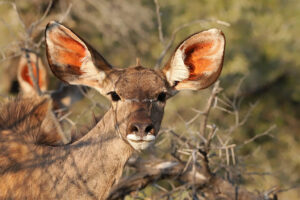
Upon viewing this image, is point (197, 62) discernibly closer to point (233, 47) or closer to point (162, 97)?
point (162, 97)

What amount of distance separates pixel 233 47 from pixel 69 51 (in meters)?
7.72

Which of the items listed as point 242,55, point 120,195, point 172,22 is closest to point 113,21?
point 172,22

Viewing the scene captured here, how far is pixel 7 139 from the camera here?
12.3 ft

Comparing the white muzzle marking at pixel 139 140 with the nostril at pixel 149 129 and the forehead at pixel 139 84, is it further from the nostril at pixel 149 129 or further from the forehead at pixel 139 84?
the forehead at pixel 139 84

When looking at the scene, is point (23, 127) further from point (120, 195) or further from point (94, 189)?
point (120, 195)

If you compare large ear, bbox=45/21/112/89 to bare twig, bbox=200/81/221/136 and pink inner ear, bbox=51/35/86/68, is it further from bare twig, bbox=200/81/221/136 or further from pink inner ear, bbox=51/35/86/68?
bare twig, bbox=200/81/221/136

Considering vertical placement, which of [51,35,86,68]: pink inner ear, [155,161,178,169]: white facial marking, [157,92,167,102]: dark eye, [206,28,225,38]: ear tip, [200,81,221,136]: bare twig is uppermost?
[206,28,225,38]: ear tip

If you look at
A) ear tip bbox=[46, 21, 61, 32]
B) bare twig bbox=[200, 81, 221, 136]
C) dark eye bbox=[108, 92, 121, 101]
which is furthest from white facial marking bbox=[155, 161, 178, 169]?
ear tip bbox=[46, 21, 61, 32]

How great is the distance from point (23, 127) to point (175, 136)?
178 centimetres

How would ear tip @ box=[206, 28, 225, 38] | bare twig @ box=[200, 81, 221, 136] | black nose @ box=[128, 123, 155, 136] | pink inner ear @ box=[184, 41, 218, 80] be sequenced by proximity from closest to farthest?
black nose @ box=[128, 123, 155, 136] → ear tip @ box=[206, 28, 225, 38] → pink inner ear @ box=[184, 41, 218, 80] → bare twig @ box=[200, 81, 221, 136]

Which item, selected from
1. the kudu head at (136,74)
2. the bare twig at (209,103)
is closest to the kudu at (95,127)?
the kudu head at (136,74)

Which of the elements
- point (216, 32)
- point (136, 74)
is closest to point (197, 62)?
point (216, 32)

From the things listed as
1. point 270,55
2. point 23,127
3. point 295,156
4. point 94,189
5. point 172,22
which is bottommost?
point 295,156

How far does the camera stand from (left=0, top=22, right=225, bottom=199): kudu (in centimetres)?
359
